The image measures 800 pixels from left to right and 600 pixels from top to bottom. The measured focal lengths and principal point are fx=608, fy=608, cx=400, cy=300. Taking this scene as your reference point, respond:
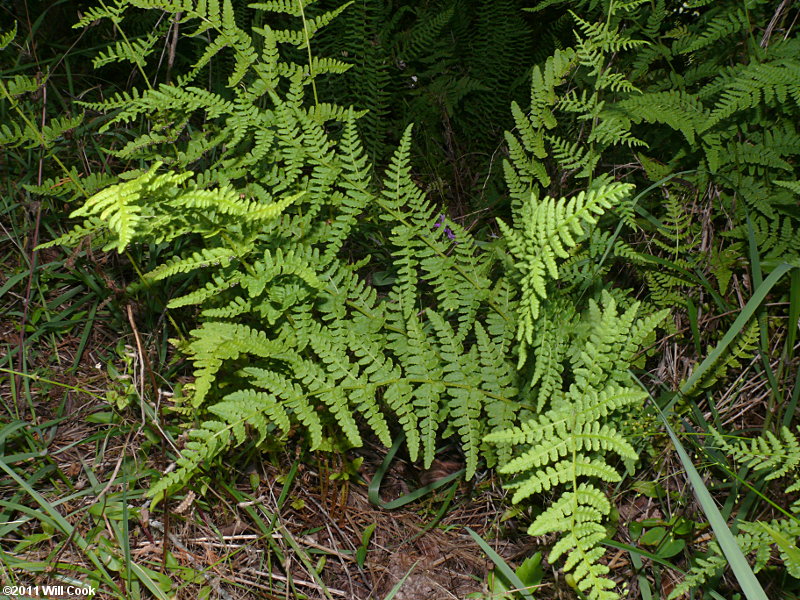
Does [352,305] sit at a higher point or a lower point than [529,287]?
lower

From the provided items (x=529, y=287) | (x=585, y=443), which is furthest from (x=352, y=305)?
(x=585, y=443)

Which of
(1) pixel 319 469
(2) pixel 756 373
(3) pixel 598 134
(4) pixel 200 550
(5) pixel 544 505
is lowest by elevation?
(4) pixel 200 550

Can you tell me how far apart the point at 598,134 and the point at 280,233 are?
1292 millimetres

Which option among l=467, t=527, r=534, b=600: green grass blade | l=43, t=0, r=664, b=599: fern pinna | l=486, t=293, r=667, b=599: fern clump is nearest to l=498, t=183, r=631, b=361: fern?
l=43, t=0, r=664, b=599: fern pinna

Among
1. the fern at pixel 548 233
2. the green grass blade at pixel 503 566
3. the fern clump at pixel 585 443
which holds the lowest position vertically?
the green grass blade at pixel 503 566

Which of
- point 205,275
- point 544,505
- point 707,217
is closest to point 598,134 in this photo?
point 707,217

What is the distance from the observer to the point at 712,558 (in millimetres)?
1910

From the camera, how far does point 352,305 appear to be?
94.0 inches

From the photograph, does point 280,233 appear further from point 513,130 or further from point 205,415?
point 513,130

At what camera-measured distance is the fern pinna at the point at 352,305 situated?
1.94 meters

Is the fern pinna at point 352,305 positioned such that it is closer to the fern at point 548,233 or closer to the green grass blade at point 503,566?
the fern at point 548,233

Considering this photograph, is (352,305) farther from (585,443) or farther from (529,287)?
(585,443)

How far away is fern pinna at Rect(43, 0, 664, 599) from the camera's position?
6.37 ft

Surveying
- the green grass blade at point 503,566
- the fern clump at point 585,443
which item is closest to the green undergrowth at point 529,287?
the fern clump at point 585,443
